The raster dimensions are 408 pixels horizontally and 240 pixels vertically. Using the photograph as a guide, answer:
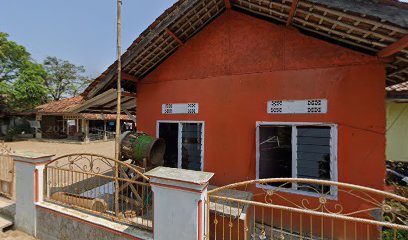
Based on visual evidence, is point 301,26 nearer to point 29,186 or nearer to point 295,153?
point 295,153

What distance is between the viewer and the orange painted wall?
12.9 ft

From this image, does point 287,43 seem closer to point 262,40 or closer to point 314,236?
point 262,40

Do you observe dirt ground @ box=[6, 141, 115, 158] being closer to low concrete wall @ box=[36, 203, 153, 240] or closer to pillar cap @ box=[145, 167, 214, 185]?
low concrete wall @ box=[36, 203, 153, 240]

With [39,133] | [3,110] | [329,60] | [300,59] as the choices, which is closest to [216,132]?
[300,59]

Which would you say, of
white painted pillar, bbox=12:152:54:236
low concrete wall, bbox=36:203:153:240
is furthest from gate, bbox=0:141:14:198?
low concrete wall, bbox=36:203:153:240

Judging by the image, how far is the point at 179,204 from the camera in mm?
2916

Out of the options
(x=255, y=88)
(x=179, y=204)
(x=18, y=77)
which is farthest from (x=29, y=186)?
(x=18, y=77)

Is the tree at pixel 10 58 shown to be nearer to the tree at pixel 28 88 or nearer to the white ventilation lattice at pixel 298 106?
the tree at pixel 28 88

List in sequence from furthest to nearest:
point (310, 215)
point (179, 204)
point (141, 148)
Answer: point (141, 148) < point (310, 215) < point (179, 204)

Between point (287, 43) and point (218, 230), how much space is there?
437 cm

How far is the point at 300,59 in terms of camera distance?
Answer: 447 centimetres

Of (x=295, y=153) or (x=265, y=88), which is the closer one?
(x=295, y=153)

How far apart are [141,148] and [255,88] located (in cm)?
330

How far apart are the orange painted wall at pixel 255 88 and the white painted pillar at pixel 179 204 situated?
88.2 inches
